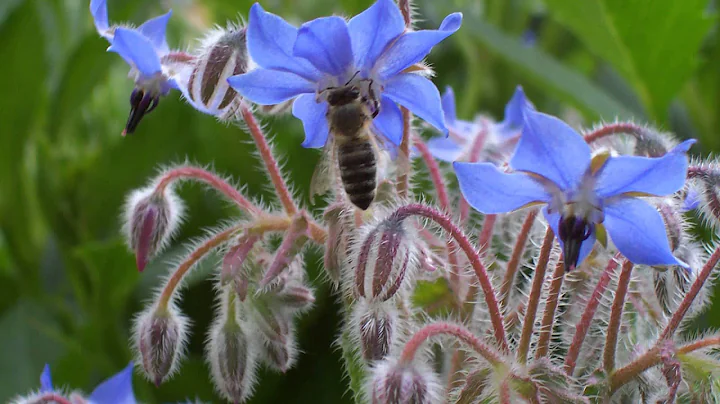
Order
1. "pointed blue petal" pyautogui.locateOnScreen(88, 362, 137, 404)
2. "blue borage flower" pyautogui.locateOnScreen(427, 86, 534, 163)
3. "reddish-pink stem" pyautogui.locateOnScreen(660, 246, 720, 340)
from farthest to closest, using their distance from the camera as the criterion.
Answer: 1. "blue borage flower" pyautogui.locateOnScreen(427, 86, 534, 163)
2. "pointed blue petal" pyautogui.locateOnScreen(88, 362, 137, 404)
3. "reddish-pink stem" pyautogui.locateOnScreen(660, 246, 720, 340)

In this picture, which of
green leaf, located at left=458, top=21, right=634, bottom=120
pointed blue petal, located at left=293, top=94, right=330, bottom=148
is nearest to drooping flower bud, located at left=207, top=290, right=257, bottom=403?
pointed blue petal, located at left=293, top=94, right=330, bottom=148

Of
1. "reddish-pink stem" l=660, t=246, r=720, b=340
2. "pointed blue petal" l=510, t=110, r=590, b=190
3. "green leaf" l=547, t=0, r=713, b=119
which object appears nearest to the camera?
"pointed blue petal" l=510, t=110, r=590, b=190

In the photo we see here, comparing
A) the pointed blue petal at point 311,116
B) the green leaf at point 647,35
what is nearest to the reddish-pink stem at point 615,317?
the pointed blue petal at point 311,116

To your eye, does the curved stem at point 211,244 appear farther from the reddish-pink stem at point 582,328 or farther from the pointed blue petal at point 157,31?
the reddish-pink stem at point 582,328

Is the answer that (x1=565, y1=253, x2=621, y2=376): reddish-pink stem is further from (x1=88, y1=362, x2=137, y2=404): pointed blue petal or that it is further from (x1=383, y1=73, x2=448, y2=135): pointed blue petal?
(x1=88, y1=362, x2=137, y2=404): pointed blue petal

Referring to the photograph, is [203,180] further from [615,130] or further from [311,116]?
[615,130]

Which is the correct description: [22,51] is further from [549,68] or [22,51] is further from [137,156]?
[549,68]
